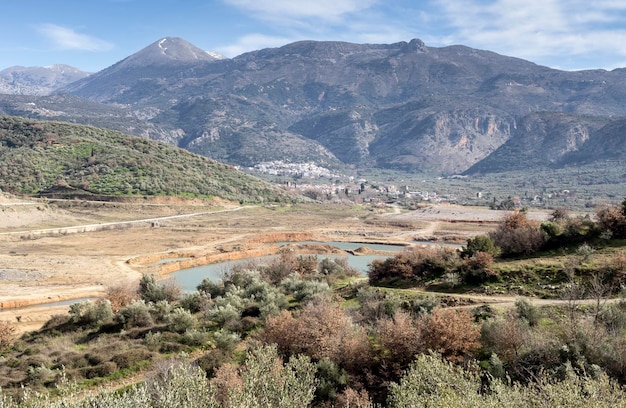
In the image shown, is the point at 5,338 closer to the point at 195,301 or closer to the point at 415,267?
the point at 195,301

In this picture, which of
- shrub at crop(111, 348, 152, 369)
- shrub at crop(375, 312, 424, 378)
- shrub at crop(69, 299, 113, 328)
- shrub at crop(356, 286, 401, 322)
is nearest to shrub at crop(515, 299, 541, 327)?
shrub at crop(375, 312, 424, 378)

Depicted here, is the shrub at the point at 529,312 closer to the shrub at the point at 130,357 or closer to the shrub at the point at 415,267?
the shrub at the point at 415,267

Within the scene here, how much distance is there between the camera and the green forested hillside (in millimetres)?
97750

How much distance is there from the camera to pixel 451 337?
16.5m

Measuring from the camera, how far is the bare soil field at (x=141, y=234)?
41062 millimetres

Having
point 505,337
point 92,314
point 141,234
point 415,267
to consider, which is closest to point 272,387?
point 505,337

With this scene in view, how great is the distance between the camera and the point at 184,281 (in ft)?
149

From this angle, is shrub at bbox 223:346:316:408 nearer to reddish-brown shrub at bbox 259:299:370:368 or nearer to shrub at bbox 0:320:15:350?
reddish-brown shrub at bbox 259:299:370:368

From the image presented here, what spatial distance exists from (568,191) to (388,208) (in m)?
76.9

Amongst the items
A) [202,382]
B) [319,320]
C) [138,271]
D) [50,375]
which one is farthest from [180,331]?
[138,271]

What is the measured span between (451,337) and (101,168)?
341 ft

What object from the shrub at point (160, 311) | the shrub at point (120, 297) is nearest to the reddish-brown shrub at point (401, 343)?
the shrub at point (160, 311)

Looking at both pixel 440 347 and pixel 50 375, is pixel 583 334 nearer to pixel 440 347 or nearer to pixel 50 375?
pixel 440 347

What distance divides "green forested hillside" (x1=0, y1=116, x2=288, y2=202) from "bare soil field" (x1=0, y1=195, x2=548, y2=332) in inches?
284
